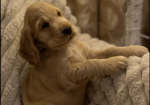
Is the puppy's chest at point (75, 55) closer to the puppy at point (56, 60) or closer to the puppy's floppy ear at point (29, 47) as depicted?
the puppy at point (56, 60)

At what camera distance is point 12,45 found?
139 cm

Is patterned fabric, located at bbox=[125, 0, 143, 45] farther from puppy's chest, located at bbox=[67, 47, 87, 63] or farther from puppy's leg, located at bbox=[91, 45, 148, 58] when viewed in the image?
puppy's chest, located at bbox=[67, 47, 87, 63]

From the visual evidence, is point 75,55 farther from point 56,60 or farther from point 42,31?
point 42,31

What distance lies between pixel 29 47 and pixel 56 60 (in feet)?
0.54

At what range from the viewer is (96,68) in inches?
44.9

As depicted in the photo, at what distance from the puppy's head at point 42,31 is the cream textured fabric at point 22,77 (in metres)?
0.19

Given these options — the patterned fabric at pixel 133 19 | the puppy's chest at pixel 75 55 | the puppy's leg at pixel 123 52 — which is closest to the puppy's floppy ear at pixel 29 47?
the puppy's chest at pixel 75 55

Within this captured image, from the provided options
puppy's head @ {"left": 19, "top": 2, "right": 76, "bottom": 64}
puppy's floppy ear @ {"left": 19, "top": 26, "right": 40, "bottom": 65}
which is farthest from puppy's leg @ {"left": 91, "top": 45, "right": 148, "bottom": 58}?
puppy's floppy ear @ {"left": 19, "top": 26, "right": 40, "bottom": 65}

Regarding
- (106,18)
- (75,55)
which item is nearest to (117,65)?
(75,55)

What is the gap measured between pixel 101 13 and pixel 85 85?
1.12 m

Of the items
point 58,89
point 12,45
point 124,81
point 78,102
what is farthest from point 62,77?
point 12,45

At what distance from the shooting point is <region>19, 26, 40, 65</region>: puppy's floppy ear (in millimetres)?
1206

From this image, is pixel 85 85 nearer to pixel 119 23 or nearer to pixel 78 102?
pixel 78 102

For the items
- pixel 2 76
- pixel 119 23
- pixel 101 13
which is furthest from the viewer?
pixel 101 13
